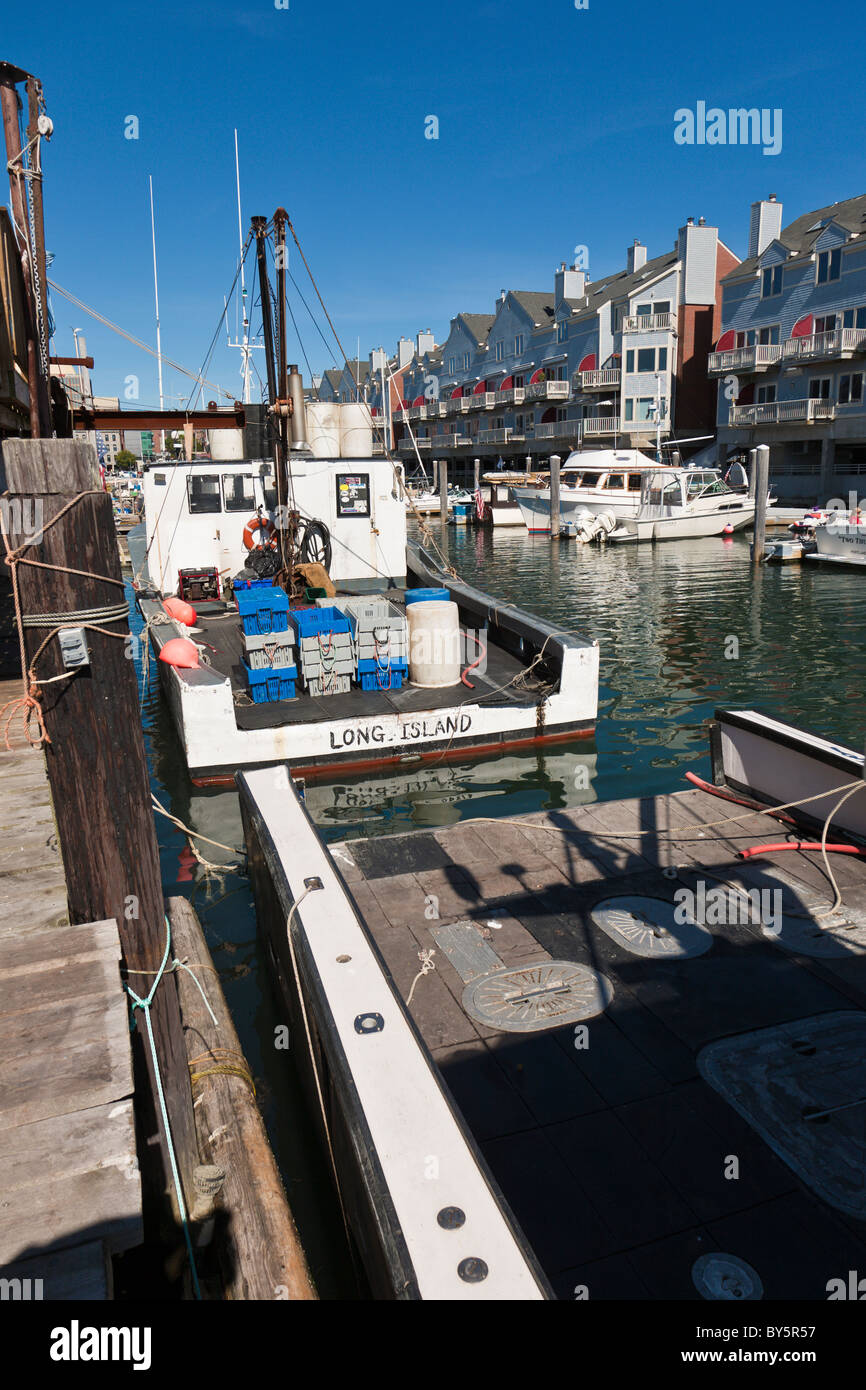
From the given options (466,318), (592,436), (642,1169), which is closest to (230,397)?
(642,1169)

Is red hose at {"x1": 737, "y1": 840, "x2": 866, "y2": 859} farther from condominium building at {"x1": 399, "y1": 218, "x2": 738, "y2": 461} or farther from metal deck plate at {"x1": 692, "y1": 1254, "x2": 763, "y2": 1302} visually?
condominium building at {"x1": 399, "y1": 218, "x2": 738, "y2": 461}

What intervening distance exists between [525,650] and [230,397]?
788 cm

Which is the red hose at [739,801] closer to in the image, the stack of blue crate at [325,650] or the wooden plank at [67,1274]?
the stack of blue crate at [325,650]

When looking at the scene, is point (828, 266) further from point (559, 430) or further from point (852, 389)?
point (559, 430)

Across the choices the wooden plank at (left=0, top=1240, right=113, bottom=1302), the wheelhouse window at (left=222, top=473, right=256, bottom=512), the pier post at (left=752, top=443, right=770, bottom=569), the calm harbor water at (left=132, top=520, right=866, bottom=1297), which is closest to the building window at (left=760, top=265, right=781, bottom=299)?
the pier post at (left=752, top=443, right=770, bottom=569)

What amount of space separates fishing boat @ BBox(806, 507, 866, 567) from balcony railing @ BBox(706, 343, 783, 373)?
19869 mm

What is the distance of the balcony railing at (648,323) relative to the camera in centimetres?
5331

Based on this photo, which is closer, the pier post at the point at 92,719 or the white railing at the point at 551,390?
the pier post at the point at 92,719

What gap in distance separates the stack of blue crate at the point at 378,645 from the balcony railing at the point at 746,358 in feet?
142

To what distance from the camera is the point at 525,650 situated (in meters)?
13.2

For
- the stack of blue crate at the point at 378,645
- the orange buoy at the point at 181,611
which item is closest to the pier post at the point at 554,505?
the orange buoy at the point at 181,611
